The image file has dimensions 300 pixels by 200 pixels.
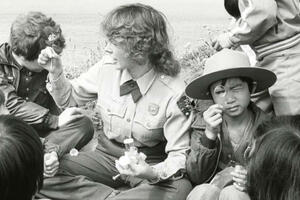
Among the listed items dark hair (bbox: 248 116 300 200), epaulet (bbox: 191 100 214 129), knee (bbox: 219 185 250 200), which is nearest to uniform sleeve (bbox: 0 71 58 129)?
epaulet (bbox: 191 100 214 129)

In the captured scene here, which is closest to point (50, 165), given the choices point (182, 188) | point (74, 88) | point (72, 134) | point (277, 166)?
point (72, 134)


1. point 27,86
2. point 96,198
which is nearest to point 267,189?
point 96,198

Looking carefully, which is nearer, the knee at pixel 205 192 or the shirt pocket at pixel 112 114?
the knee at pixel 205 192

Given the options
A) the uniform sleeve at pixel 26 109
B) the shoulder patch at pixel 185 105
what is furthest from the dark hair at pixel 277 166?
the uniform sleeve at pixel 26 109

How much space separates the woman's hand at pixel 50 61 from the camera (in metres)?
4.21

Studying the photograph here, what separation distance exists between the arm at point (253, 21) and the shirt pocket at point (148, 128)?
646 mm

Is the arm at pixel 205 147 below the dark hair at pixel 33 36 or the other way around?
below

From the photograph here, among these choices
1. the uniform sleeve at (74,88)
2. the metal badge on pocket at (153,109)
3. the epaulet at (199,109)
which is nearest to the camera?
the epaulet at (199,109)

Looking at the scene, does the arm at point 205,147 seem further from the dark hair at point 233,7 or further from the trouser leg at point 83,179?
the dark hair at point 233,7

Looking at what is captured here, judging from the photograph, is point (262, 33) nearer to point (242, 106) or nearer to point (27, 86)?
point (242, 106)

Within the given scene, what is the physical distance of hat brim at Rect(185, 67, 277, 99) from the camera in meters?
3.75

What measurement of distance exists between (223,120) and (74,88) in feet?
3.57

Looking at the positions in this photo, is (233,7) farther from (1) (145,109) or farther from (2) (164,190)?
(2) (164,190)

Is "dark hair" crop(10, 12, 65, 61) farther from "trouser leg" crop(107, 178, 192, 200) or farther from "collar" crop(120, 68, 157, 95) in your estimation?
"trouser leg" crop(107, 178, 192, 200)
